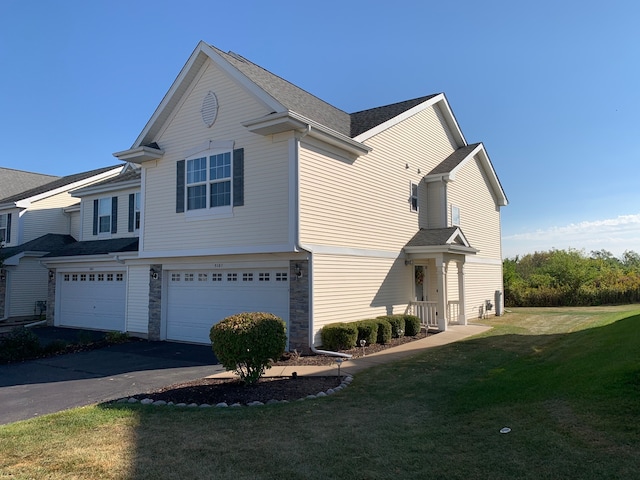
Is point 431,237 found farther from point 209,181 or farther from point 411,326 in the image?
point 209,181

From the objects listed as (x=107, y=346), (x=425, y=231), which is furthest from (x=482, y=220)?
(x=107, y=346)

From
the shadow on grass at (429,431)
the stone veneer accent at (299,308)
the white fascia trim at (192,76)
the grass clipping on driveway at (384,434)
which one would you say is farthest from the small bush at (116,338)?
the shadow on grass at (429,431)

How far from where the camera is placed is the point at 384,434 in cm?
600

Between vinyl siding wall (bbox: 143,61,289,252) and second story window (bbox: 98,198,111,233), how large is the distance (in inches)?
245

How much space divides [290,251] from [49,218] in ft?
63.6

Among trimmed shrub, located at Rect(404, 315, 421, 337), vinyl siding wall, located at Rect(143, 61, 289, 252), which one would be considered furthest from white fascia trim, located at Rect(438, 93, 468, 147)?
vinyl siding wall, located at Rect(143, 61, 289, 252)

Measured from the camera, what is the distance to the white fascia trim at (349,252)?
13.2m

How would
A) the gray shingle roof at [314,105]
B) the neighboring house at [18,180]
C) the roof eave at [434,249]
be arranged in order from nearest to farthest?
the gray shingle roof at [314,105] < the roof eave at [434,249] < the neighboring house at [18,180]

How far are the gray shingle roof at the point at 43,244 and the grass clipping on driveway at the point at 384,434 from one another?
18424 millimetres

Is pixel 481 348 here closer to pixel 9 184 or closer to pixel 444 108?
pixel 444 108

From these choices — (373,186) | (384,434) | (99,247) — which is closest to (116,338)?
(99,247)

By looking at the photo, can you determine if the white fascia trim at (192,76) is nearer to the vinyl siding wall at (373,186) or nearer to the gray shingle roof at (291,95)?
the gray shingle roof at (291,95)

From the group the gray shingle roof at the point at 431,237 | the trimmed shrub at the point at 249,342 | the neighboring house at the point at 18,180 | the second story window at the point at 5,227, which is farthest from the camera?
the neighboring house at the point at 18,180

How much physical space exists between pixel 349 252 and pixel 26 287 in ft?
58.3
